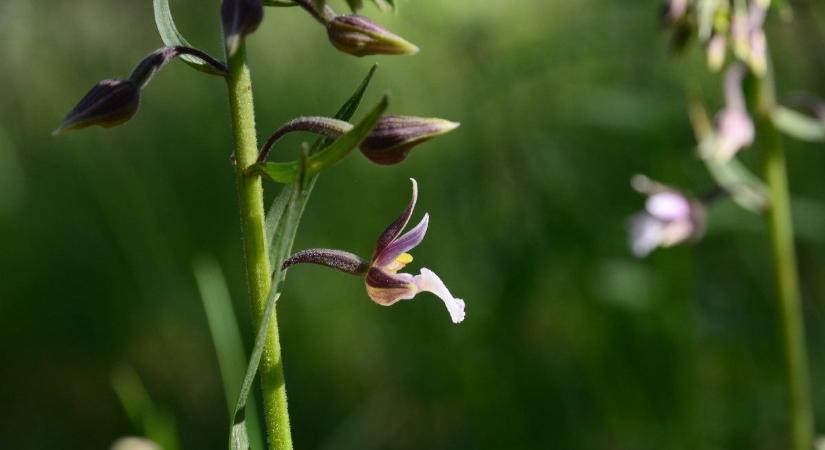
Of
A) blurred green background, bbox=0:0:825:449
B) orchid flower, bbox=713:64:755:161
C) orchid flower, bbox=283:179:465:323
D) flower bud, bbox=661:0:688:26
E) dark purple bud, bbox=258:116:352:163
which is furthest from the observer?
blurred green background, bbox=0:0:825:449

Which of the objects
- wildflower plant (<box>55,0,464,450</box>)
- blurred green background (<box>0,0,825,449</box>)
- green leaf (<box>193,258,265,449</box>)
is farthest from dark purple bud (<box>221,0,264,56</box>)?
blurred green background (<box>0,0,825,449</box>)

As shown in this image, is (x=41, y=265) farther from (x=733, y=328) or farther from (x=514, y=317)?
(x=733, y=328)

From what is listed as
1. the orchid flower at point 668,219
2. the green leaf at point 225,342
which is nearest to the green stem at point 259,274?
the green leaf at point 225,342

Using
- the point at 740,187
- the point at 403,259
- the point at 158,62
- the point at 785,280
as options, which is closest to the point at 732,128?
the point at 740,187

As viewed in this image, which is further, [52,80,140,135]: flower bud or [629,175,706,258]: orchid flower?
[629,175,706,258]: orchid flower

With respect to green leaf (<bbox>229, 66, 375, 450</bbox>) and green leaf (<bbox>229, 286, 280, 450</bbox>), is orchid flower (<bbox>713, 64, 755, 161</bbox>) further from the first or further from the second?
green leaf (<bbox>229, 286, 280, 450</bbox>)

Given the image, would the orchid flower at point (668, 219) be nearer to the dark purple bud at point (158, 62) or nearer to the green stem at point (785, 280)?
the green stem at point (785, 280)
